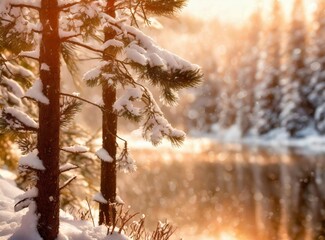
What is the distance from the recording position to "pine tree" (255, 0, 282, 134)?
104 metres

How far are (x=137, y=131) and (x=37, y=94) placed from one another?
1.63 meters

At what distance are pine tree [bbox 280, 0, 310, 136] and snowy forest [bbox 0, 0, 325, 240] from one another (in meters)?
0.28

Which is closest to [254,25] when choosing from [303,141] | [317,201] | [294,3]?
[294,3]

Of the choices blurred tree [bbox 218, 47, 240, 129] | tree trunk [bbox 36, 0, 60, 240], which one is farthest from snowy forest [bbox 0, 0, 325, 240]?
blurred tree [bbox 218, 47, 240, 129]

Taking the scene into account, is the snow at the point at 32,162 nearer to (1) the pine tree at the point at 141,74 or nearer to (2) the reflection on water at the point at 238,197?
(1) the pine tree at the point at 141,74

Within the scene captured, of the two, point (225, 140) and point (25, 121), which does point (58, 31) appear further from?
point (225, 140)

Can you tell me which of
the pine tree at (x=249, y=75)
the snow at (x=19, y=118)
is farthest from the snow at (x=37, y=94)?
the pine tree at (x=249, y=75)

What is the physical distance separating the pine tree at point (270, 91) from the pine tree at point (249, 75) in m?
A: 4.18

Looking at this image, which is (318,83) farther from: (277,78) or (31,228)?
(31,228)

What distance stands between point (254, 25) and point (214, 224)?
372 feet

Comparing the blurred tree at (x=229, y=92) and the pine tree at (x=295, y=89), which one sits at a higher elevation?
the blurred tree at (x=229, y=92)

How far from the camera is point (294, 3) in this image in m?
118

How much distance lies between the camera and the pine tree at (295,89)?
97.1m

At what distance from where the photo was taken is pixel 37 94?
584 centimetres
